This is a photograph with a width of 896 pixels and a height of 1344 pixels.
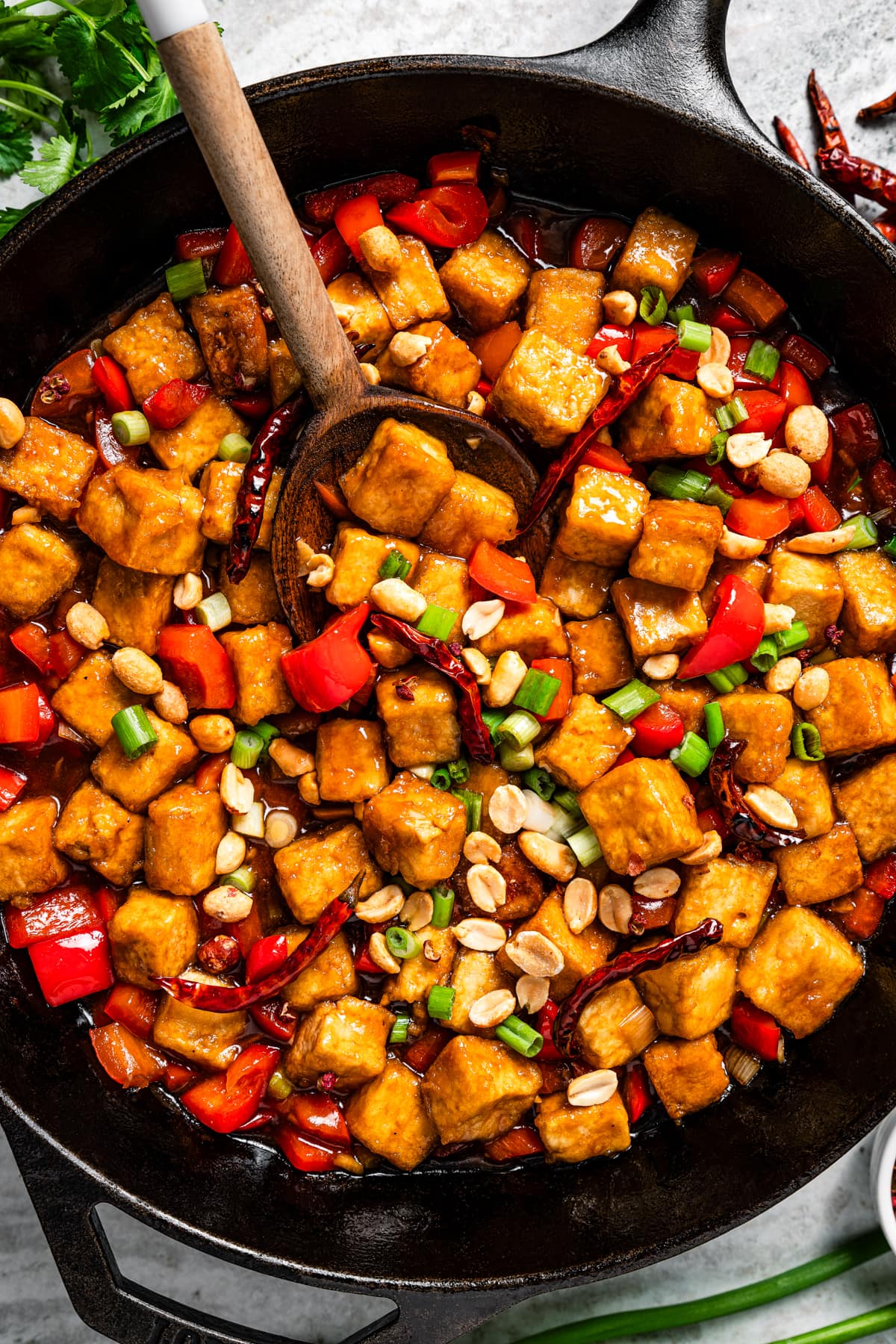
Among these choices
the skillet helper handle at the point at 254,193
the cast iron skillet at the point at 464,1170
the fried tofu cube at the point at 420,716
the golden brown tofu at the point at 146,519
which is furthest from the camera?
the fried tofu cube at the point at 420,716

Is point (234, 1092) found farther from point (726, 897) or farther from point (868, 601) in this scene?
point (868, 601)

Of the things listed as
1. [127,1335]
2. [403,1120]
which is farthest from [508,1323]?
[127,1335]

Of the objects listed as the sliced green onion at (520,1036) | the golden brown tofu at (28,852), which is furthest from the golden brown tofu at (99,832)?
the sliced green onion at (520,1036)

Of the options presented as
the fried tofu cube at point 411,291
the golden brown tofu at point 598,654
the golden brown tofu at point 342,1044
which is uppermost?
the fried tofu cube at point 411,291

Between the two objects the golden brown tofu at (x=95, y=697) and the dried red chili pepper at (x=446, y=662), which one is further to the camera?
the golden brown tofu at (x=95, y=697)

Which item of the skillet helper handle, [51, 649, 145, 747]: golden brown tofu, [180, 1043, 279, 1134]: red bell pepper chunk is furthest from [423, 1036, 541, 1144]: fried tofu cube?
the skillet helper handle

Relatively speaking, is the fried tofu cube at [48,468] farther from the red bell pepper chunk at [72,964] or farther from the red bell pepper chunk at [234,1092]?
the red bell pepper chunk at [234,1092]
